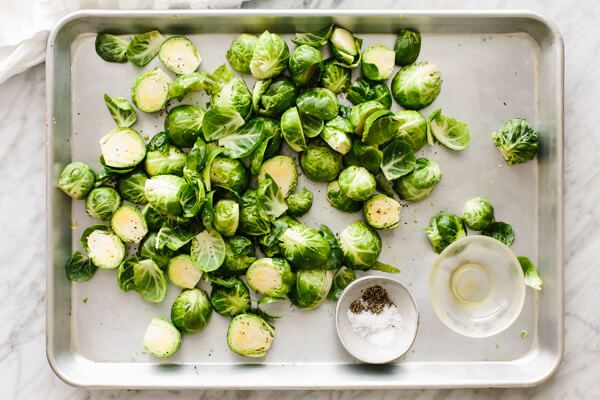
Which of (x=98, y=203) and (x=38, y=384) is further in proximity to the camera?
(x=38, y=384)

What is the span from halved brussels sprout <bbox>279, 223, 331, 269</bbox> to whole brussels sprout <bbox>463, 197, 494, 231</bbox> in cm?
59

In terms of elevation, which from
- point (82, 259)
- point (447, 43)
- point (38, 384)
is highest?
point (447, 43)

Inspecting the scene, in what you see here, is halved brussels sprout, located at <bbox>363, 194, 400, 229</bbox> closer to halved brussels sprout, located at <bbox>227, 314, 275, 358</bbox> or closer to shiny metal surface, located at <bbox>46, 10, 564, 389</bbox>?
shiny metal surface, located at <bbox>46, 10, 564, 389</bbox>

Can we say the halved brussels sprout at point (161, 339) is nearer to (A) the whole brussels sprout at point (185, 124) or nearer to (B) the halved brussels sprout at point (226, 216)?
(B) the halved brussels sprout at point (226, 216)

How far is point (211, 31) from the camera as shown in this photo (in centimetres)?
229

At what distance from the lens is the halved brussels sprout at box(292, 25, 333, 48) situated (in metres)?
2.22

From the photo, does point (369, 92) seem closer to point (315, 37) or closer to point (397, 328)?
point (315, 37)

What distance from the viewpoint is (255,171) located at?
86.6 inches

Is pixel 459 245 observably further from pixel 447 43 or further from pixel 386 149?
pixel 447 43

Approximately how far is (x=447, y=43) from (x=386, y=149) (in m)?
0.54

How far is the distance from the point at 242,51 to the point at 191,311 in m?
1.06

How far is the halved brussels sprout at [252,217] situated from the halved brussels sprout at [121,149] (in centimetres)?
46

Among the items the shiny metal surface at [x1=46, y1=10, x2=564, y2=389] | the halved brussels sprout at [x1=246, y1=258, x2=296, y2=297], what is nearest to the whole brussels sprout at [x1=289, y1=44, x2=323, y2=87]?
the shiny metal surface at [x1=46, y1=10, x2=564, y2=389]

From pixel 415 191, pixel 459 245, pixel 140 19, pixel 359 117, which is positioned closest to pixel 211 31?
pixel 140 19
